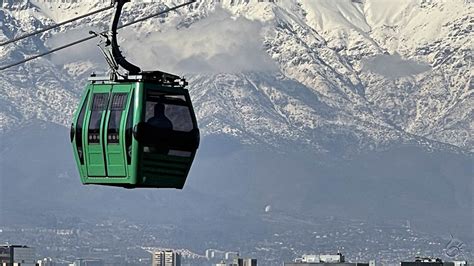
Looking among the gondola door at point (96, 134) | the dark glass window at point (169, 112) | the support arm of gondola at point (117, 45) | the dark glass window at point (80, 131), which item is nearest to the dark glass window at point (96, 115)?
the gondola door at point (96, 134)

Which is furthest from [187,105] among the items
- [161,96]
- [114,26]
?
[114,26]

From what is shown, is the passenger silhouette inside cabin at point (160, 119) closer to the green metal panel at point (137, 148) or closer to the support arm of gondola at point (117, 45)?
the green metal panel at point (137, 148)

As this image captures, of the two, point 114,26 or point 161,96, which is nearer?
point 114,26

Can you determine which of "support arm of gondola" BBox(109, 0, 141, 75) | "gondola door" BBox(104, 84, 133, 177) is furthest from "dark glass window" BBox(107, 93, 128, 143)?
"support arm of gondola" BBox(109, 0, 141, 75)

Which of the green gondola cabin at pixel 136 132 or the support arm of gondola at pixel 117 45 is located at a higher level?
the support arm of gondola at pixel 117 45

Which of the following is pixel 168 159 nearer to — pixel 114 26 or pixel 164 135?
pixel 164 135

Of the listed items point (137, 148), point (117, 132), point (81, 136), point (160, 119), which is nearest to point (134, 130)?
point (137, 148)
